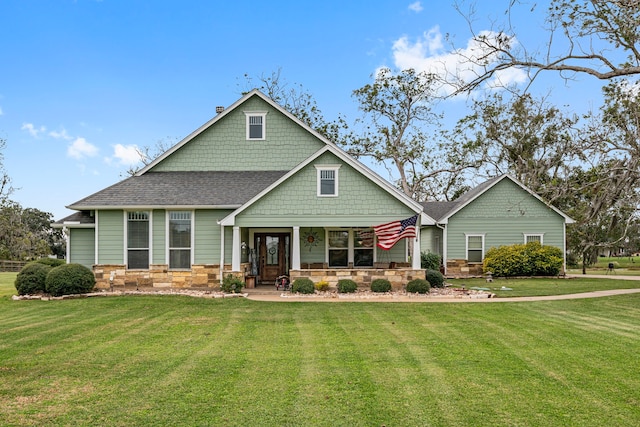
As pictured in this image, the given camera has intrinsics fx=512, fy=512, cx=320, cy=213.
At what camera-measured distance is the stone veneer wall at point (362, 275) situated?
1783 centimetres

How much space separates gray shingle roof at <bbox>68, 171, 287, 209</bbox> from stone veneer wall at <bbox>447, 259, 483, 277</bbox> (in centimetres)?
1122

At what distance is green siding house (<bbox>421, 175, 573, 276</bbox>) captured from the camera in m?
26.5

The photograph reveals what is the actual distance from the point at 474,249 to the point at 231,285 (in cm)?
1473

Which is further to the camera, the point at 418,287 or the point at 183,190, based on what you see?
the point at 183,190

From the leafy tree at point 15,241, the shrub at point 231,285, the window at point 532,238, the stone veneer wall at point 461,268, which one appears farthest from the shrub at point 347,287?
the leafy tree at point 15,241

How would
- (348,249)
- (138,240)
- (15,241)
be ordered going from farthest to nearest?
(15,241), (348,249), (138,240)

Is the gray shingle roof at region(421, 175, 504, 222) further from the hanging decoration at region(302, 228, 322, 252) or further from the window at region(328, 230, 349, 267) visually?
the hanging decoration at region(302, 228, 322, 252)

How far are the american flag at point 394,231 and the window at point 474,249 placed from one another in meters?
11.0

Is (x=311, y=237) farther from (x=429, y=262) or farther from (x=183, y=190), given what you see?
(x=429, y=262)

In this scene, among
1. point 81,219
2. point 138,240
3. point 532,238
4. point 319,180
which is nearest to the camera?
point 319,180

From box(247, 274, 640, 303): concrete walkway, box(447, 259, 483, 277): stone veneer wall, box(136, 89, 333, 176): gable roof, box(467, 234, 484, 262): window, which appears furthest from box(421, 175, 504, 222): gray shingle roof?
box(247, 274, 640, 303): concrete walkway

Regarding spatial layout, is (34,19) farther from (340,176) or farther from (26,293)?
(340,176)

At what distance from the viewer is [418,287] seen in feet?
56.7

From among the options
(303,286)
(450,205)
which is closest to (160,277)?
(303,286)
